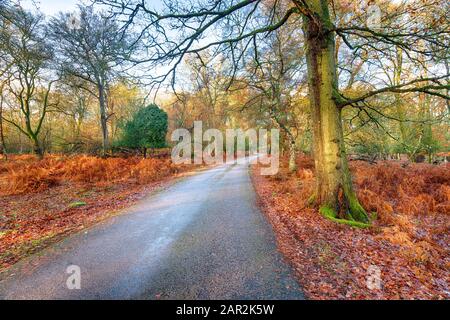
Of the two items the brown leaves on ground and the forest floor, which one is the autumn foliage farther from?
the brown leaves on ground

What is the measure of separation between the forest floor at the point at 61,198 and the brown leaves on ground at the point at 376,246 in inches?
196

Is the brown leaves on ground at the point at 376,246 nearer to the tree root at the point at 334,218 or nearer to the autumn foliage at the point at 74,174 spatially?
the tree root at the point at 334,218

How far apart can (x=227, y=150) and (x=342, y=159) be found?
27.6 meters

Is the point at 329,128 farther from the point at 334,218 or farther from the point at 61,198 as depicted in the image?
the point at 61,198

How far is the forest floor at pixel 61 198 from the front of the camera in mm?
4812

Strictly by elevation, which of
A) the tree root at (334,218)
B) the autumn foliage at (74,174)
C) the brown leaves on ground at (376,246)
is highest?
the autumn foliage at (74,174)

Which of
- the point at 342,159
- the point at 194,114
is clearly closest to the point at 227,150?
the point at 194,114

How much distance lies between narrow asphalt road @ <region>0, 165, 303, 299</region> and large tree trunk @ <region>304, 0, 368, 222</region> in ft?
6.53

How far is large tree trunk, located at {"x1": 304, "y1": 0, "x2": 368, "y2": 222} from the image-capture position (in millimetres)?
5508

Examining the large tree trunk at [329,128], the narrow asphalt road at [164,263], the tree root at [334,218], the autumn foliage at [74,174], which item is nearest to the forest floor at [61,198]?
the autumn foliage at [74,174]

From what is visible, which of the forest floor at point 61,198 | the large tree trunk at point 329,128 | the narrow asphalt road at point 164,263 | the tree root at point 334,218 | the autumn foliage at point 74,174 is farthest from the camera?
the autumn foliage at point 74,174

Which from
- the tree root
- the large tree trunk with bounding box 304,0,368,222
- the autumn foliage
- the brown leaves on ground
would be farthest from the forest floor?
the large tree trunk with bounding box 304,0,368,222
